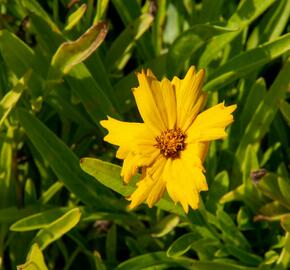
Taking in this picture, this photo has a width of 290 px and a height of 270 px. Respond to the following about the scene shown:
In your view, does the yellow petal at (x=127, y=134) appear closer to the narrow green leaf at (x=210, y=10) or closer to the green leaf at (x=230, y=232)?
the green leaf at (x=230, y=232)

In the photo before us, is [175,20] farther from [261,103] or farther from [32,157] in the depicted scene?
[32,157]

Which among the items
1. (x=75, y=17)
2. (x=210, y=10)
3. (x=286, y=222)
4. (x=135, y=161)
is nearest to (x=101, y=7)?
(x=75, y=17)

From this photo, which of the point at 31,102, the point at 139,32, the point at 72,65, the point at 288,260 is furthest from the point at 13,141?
the point at 288,260

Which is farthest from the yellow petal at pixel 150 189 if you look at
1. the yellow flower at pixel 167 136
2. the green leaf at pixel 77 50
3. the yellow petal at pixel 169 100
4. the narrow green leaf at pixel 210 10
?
the narrow green leaf at pixel 210 10

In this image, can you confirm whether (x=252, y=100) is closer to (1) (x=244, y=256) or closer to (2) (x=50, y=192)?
(1) (x=244, y=256)

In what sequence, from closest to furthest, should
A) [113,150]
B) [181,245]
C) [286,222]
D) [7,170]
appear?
1. [286,222]
2. [181,245]
3. [7,170]
4. [113,150]

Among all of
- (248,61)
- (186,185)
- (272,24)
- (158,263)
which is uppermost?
(272,24)
